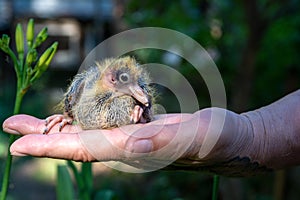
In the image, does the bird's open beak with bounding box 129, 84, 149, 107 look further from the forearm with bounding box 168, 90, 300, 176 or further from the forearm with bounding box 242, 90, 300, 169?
the forearm with bounding box 242, 90, 300, 169

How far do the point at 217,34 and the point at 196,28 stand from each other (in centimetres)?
40

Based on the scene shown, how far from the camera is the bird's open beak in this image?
1.00 meters

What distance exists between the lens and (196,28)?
2883mm

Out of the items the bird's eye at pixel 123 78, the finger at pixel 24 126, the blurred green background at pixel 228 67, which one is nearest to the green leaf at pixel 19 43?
the finger at pixel 24 126

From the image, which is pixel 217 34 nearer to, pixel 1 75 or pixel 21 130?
pixel 21 130

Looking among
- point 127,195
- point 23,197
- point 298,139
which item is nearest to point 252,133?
point 298,139

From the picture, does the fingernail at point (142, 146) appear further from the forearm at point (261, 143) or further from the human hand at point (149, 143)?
the forearm at point (261, 143)

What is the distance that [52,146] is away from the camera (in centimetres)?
91

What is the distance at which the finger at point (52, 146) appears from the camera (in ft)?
3.01

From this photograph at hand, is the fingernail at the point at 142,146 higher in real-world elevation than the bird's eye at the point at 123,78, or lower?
lower

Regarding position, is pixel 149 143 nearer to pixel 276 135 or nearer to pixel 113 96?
pixel 113 96

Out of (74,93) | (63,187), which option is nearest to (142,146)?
(74,93)

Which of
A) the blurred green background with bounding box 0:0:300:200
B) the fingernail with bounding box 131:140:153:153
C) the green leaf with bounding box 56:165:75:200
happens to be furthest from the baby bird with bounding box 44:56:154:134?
the blurred green background with bounding box 0:0:300:200

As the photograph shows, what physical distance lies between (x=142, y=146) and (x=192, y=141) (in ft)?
0.36
